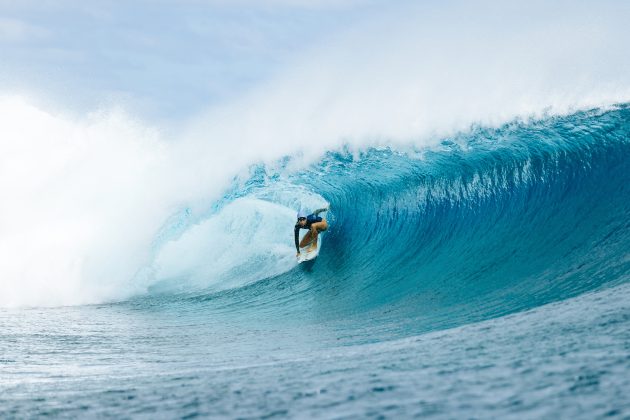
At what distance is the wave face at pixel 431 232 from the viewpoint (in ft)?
22.2

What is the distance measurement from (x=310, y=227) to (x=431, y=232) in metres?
1.90

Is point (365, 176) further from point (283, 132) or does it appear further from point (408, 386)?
point (408, 386)

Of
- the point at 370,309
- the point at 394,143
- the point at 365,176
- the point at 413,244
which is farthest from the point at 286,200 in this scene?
the point at 370,309

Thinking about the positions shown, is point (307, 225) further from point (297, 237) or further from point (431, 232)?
point (431, 232)

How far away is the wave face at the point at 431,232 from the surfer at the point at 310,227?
11.3 inches

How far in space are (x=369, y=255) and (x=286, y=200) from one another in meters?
3.05

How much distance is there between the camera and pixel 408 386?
2.81 metres

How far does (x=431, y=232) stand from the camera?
33.1 ft

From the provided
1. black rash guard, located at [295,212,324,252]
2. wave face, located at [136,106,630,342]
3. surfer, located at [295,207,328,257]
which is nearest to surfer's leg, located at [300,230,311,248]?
surfer, located at [295,207,328,257]

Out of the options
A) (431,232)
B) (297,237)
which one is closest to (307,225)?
(297,237)

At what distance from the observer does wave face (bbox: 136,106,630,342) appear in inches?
267

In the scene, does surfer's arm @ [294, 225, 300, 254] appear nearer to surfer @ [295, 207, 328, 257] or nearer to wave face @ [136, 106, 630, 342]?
surfer @ [295, 207, 328, 257]

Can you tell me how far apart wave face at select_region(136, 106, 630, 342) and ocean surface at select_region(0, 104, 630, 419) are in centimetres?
4

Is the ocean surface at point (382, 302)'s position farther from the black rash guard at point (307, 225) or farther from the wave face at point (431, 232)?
the black rash guard at point (307, 225)
